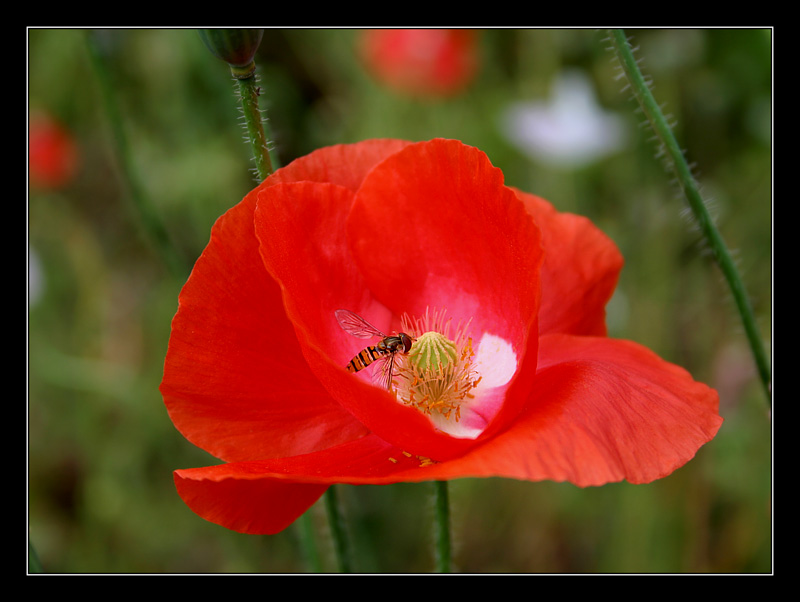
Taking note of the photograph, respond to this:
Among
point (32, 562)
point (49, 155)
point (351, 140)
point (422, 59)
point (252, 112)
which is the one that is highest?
point (422, 59)

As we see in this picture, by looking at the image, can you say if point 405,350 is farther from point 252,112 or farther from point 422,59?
point 422,59

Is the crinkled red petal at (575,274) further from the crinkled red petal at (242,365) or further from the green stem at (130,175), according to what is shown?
the green stem at (130,175)

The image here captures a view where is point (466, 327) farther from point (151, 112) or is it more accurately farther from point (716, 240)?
point (151, 112)

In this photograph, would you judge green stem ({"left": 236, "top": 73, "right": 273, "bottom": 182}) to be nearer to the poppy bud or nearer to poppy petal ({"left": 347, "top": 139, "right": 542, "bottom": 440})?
the poppy bud

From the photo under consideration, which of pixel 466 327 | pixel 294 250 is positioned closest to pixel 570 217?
pixel 466 327

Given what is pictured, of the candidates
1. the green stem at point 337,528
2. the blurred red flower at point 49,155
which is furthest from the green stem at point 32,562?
the blurred red flower at point 49,155

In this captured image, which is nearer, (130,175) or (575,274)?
(575,274)

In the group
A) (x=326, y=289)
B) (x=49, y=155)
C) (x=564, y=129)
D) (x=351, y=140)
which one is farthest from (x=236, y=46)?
(x=351, y=140)
